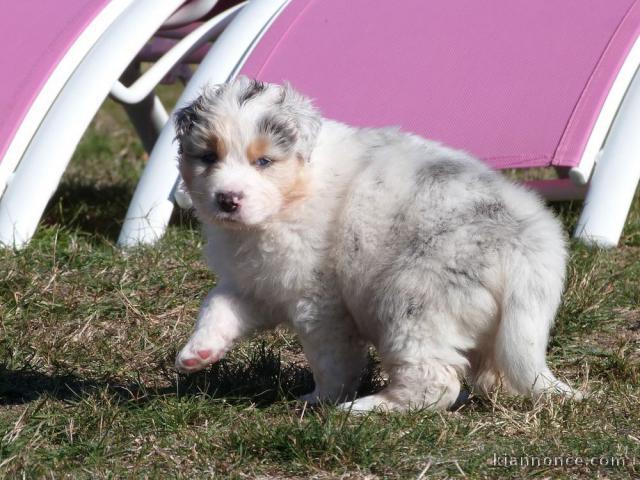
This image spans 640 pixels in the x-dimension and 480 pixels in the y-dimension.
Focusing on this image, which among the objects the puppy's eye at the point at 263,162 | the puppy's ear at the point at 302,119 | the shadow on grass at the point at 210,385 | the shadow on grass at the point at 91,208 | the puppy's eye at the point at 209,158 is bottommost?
the shadow on grass at the point at 91,208

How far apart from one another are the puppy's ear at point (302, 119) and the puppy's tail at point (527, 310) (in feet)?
2.35

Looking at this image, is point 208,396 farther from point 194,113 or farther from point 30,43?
point 30,43

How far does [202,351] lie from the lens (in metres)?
3.39

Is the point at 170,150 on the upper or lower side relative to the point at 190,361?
upper

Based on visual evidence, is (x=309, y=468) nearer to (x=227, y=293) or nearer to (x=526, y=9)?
(x=227, y=293)

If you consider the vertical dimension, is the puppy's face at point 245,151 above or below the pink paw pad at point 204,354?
above

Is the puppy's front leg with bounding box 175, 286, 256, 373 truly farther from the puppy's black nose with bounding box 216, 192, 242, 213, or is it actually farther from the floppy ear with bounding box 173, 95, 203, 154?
the floppy ear with bounding box 173, 95, 203, 154

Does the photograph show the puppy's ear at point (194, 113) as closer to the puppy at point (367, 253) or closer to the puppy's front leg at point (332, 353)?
the puppy at point (367, 253)

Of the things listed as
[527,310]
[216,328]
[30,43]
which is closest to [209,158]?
[216,328]

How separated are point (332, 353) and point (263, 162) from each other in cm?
63

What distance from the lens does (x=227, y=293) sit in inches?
140

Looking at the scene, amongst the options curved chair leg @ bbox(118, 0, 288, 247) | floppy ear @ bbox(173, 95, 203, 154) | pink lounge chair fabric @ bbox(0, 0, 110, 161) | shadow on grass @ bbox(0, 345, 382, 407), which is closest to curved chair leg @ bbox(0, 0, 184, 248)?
pink lounge chair fabric @ bbox(0, 0, 110, 161)

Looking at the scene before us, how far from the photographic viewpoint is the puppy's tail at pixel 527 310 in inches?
127

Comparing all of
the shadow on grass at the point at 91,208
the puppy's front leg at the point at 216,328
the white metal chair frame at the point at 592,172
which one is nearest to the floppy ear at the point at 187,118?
the puppy's front leg at the point at 216,328
